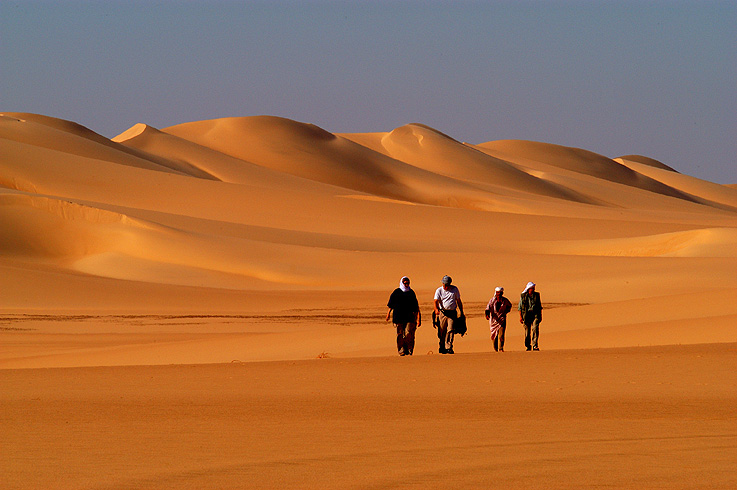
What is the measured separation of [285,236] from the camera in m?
43.5

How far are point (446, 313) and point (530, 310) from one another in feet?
4.44

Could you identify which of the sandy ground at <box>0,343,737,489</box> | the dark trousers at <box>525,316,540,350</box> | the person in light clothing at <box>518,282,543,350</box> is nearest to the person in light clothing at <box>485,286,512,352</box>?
the person in light clothing at <box>518,282,543,350</box>

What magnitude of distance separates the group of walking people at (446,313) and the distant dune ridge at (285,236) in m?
4.25

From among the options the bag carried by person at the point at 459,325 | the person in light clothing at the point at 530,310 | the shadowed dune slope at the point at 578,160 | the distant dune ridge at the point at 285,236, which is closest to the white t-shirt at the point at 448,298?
the bag carried by person at the point at 459,325

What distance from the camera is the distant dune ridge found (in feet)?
96.3

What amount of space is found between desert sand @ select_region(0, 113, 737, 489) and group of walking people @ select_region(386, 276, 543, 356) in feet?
1.82

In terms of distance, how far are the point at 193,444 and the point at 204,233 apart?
1297 inches

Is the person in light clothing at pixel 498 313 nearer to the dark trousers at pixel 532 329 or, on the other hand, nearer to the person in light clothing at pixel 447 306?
the dark trousers at pixel 532 329

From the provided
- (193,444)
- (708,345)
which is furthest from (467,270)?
(193,444)

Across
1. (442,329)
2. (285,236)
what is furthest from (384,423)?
(285,236)

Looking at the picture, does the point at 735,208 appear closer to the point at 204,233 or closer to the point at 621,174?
the point at 621,174

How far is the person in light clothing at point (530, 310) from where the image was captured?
1477cm

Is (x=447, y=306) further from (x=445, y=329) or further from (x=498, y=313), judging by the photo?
(x=498, y=313)

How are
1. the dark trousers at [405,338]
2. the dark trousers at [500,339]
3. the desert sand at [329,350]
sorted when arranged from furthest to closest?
the dark trousers at [500,339] → the dark trousers at [405,338] → the desert sand at [329,350]
